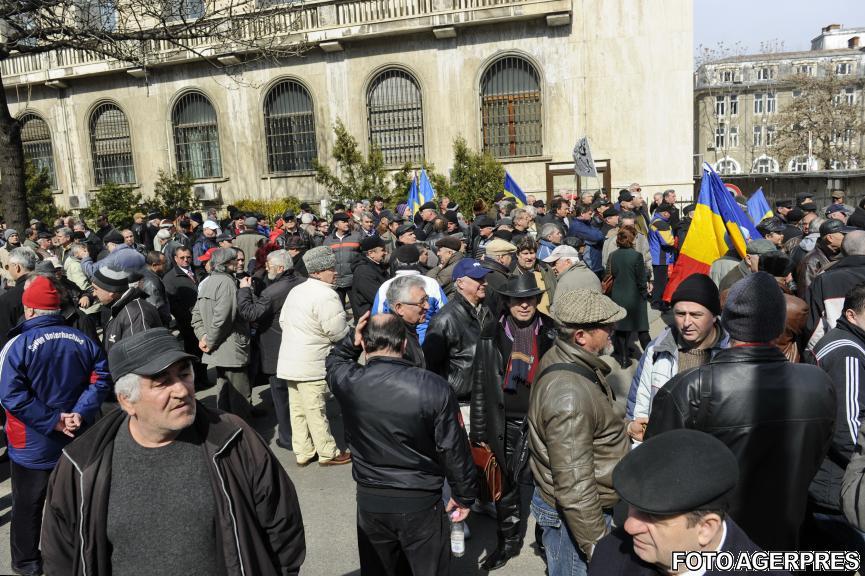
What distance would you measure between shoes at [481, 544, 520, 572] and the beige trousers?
212 centimetres

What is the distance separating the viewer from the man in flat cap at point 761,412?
2732mm

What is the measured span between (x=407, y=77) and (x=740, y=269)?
16.4m

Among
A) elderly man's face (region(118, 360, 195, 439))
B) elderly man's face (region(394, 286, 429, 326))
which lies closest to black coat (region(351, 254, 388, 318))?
elderly man's face (region(394, 286, 429, 326))

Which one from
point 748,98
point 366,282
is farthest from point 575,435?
point 748,98

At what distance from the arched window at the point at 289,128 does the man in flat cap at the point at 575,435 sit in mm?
20023

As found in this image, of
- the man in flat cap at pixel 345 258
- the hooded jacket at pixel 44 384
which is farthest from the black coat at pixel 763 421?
the man in flat cap at pixel 345 258

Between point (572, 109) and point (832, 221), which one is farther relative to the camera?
point (572, 109)

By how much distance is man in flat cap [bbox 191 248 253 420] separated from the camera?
6652 mm

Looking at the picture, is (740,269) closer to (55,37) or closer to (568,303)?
(568,303)

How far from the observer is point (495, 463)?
431 cm

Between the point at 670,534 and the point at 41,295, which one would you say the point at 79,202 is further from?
the point at 670,534

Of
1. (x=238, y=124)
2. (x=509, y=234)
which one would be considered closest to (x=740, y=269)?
(x=509, y=234)

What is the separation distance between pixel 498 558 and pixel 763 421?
93.1 inches

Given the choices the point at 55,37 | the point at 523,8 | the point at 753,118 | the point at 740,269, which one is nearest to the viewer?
the point at 740,269
